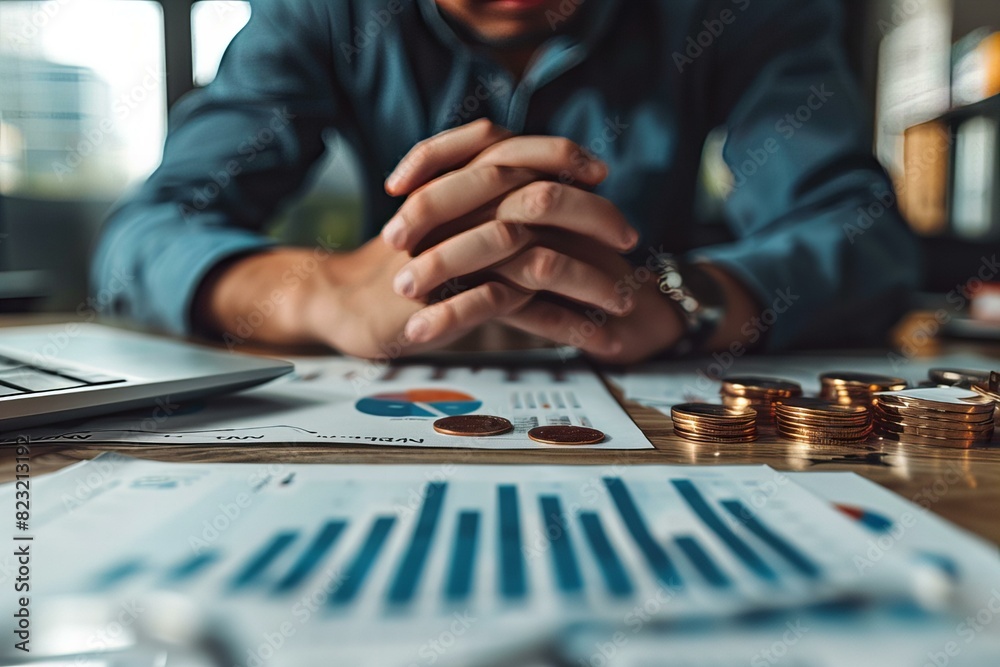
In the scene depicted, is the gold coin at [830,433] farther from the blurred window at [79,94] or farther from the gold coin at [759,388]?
the blurred window at [79,94]

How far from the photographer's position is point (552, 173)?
649 mm

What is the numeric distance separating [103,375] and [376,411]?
0.68 feet

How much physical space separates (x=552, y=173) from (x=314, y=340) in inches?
14.8

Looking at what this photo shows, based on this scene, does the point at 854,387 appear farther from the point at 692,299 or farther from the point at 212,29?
the point at 212,29

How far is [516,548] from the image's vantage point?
0.27 metres

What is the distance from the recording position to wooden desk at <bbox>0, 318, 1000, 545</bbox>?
0.37 m

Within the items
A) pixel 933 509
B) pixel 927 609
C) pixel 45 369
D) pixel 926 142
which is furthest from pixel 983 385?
pixel 926 142

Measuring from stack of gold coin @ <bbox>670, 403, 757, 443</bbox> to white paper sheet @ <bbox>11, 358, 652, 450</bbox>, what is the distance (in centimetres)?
3
